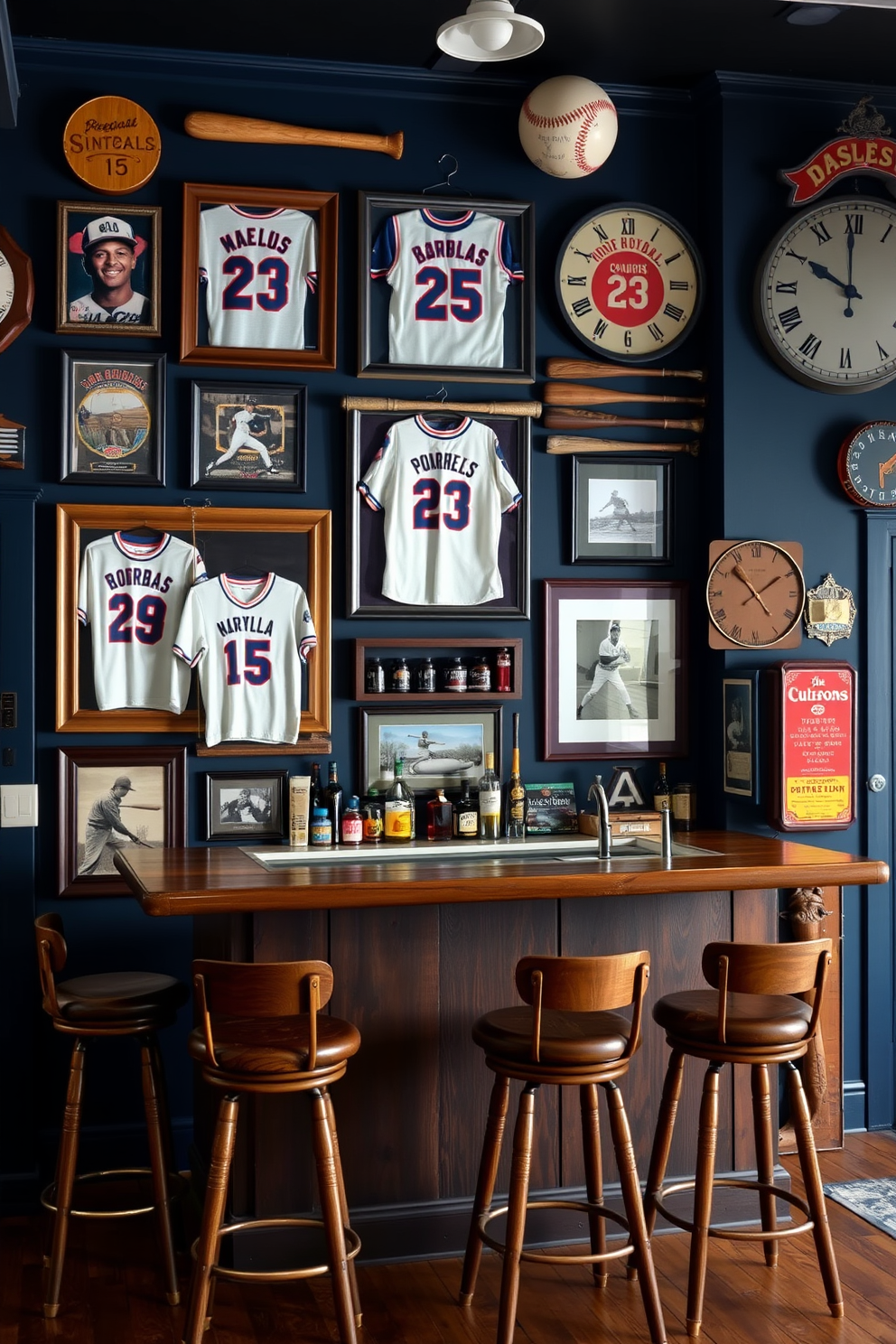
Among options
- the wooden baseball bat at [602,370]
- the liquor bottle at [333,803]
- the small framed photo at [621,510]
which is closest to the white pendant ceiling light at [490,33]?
the wooden baseball bat at [602,370]

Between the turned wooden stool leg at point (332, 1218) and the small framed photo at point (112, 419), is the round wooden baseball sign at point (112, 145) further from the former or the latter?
the turned wooden stool leg at point (332, 1218)

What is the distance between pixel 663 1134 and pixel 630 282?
2.94m

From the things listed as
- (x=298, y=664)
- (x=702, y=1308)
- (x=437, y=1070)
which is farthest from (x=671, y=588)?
(x=702, y=1308)

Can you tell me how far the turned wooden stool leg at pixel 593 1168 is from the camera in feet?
11.3

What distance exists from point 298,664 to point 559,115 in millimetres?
2057

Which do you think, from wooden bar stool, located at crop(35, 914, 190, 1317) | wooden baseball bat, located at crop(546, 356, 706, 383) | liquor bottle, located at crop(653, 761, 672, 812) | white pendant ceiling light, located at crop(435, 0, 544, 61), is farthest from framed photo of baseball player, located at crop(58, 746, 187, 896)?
white pendant ceiling light, located at crop(435, 0, 544, 61)

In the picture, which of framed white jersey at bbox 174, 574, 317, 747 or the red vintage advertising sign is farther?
the red vintage advertising sign

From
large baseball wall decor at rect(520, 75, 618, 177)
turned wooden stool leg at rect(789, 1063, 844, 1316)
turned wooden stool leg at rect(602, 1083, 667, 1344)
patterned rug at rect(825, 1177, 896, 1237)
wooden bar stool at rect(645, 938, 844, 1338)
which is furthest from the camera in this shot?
large baseball wall decor at rect(520, 75, 618, 177)

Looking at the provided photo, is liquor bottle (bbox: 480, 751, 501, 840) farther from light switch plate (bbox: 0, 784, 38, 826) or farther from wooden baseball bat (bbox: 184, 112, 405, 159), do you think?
wooden baseball bat (bbox: 184, 112, 405, 159)

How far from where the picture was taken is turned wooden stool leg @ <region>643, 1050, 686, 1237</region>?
135 inches

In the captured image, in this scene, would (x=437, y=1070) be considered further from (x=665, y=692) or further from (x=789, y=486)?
(x=789, y=486)

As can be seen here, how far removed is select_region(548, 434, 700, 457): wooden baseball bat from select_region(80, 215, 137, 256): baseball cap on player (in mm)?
1617

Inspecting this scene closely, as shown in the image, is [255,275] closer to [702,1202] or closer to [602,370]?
[602,370]

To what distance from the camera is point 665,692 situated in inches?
193
